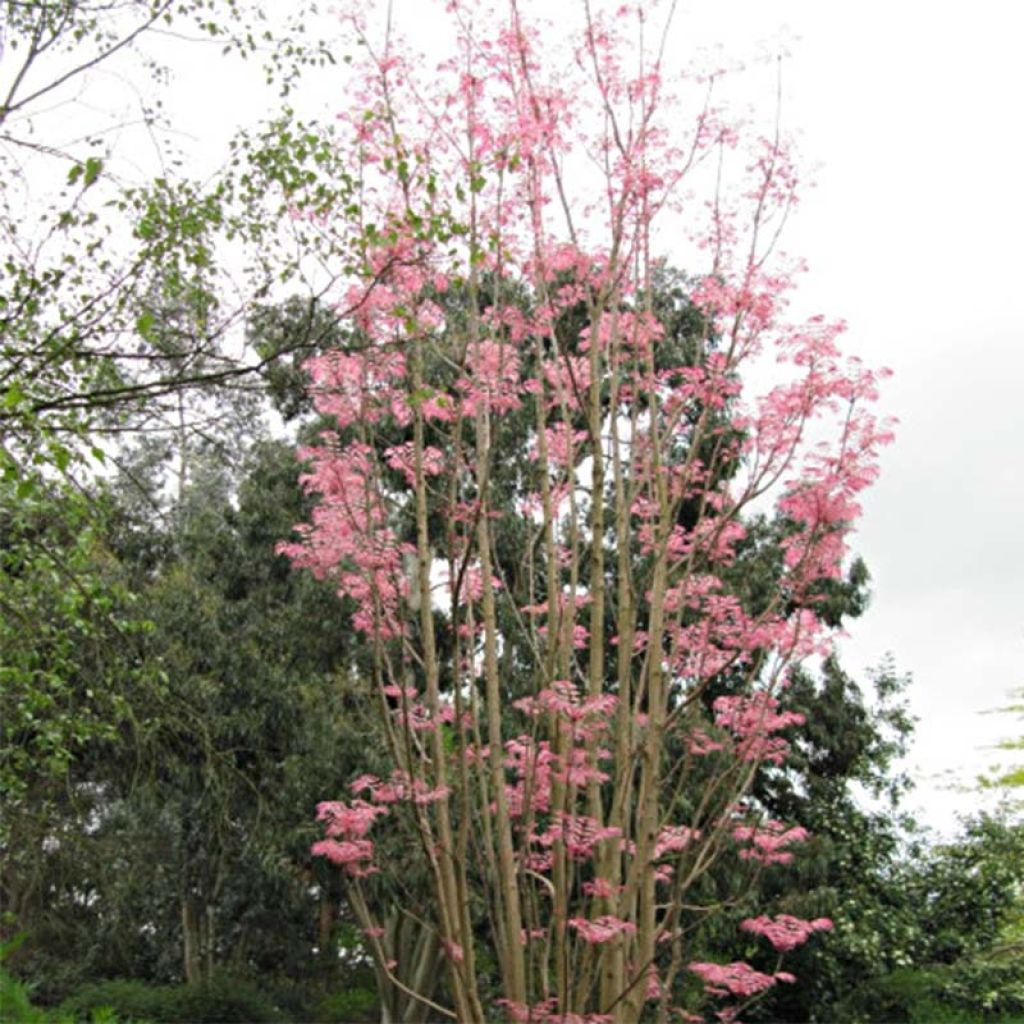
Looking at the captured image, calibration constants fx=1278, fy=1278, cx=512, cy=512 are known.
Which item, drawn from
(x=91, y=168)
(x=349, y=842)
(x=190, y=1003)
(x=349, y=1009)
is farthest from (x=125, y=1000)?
(x=91, y=168)

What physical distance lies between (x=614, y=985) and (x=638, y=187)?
10.6ft

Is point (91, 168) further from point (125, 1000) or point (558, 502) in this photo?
point (125, 1000)

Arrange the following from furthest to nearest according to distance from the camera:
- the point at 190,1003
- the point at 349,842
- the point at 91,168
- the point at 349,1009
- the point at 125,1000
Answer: the point at 349,1009 < the point at 125,1000 < the point at 190,1003 < the point at 349,842 < the point at 91,168

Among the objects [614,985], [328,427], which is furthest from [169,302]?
[328,427]

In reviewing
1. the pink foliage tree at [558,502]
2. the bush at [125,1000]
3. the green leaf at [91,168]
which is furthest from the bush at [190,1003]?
the green leaf at [91,168]

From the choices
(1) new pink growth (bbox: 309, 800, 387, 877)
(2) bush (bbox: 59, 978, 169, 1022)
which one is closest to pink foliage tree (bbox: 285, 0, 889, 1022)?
(1) new pink growth (bbox: 309, 800, 387, 877)

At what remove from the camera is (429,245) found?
5086 millimetres

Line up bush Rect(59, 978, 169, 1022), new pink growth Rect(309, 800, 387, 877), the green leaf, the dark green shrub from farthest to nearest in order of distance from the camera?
the dark green shrub, bush Rect(59, 978, 169, 1022), new pink growth Rect(309, 800, 387, 877), the green leaf

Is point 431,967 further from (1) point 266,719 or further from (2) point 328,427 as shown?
(2) point 328,427

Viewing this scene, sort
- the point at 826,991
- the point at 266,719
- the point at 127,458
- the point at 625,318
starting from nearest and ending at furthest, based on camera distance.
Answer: the point at 625,318, the point at 266,719, the point at 826,991, the point at 127,458

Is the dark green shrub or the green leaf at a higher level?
the green leaf

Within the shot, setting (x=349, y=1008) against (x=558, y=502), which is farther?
(x=349, y=1008)

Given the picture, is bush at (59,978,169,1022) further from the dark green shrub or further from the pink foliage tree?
the pink foliage tree

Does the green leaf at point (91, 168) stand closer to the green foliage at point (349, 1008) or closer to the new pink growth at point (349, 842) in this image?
the new pink growth at point (349, 842)
